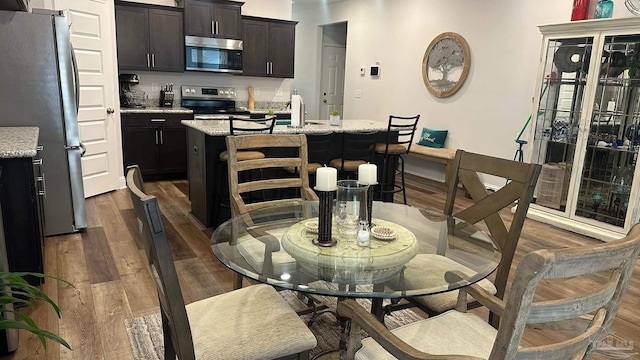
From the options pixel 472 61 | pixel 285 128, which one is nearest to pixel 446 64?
pixel 472 61

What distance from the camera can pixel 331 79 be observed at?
365 inches

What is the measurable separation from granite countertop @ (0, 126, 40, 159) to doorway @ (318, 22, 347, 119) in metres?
6.43

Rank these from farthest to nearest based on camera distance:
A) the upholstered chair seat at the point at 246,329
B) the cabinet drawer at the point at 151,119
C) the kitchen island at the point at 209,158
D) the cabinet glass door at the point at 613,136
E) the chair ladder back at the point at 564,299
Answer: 1. the cabinet drawer at the point at 151,119
2. the cabinet glass door at the point at 613,136
3. the kitchen island at the point at 209,158
4. the upholstered chair seat at the point at 246,329
5. the chair ladder back at the point at 564,299

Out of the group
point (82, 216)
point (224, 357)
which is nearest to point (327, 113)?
point (82, 216)

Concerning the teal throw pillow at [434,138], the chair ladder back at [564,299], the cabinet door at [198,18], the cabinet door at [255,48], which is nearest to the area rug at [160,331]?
the chair ladder back at [564,299]

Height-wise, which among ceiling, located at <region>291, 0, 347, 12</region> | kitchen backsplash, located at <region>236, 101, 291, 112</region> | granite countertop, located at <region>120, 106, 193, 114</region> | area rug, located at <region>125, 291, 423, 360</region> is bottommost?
area rug, located at <region>125, 291, 423, 360</region>

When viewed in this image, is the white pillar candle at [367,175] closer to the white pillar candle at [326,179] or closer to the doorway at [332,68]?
the white pillar candle at [326,179]

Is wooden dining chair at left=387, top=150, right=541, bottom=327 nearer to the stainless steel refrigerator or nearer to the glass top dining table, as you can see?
the glass top dining table

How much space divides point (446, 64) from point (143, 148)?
4176mm

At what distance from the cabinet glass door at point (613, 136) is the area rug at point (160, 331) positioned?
2.67m

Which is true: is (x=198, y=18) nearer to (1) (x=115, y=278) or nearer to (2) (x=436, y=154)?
(2) (x=436, y=154)

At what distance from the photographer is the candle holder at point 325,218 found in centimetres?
171

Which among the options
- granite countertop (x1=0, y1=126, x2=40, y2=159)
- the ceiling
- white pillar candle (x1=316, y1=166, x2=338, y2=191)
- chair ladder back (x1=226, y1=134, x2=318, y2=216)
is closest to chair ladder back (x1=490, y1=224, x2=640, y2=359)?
white pillar candle (x1=316, y1=166, x2=338, y2=191)

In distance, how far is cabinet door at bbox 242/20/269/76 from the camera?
6496 mm
